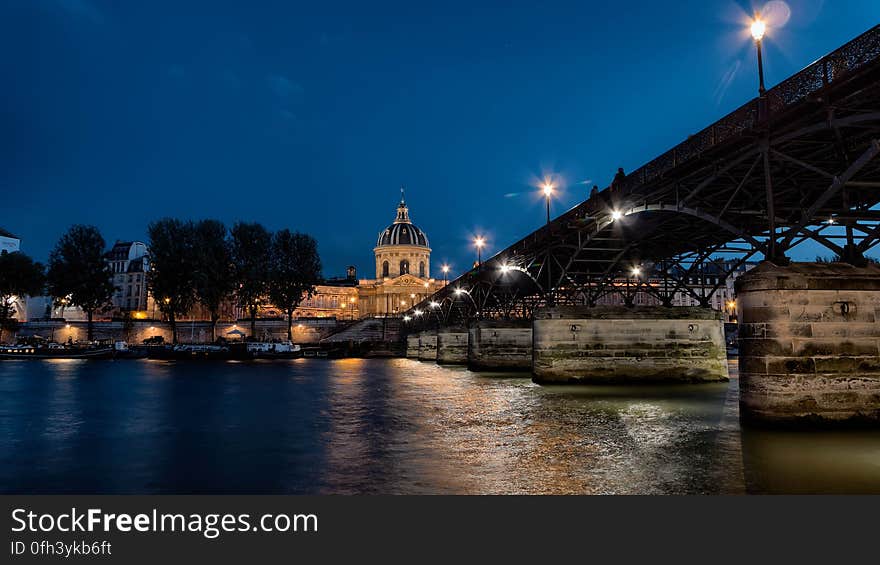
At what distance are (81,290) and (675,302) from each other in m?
110

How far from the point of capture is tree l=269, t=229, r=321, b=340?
102125 mm

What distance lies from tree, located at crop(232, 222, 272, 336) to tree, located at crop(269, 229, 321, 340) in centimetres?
327

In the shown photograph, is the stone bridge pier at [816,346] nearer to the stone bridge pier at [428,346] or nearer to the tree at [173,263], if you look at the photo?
the stone bridge pier at [428,346]

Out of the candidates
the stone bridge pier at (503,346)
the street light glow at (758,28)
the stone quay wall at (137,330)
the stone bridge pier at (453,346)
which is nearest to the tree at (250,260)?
the stone quay wall at (137,330)

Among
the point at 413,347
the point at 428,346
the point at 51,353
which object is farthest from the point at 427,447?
the point at 413,347

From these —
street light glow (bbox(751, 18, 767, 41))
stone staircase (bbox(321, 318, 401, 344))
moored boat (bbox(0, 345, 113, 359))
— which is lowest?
moored boat (bbox(0, 345, 113, 359))

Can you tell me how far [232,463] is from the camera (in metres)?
15.3

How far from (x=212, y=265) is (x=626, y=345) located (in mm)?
70252

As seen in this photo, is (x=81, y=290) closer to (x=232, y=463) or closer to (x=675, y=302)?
(x=232, y=463)

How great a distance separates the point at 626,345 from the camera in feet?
116

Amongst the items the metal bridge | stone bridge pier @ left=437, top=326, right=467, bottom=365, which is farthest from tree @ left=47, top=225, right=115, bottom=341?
the metal bridge

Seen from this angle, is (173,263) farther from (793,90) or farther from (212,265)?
(793,90)

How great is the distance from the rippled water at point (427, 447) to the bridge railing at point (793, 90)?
8796 mm

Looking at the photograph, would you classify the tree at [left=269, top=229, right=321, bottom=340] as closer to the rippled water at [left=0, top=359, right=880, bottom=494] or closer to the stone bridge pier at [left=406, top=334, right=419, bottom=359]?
the stone bridge pier at [left=406, top=334, right=419, bottom=359]
